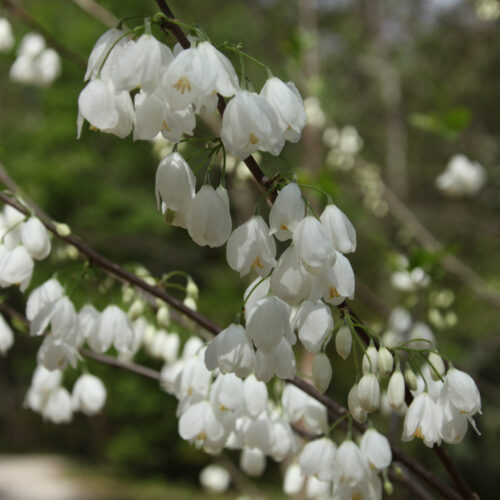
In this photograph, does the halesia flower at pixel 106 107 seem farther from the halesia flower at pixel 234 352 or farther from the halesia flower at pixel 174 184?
the halesia flower at pixel 234 352

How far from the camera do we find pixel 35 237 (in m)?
1.52

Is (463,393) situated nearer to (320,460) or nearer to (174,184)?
(320,460)

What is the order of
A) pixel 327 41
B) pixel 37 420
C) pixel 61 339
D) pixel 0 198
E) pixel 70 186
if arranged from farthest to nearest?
pixel 37 420 → pixel 327 41 → pixel 70 186 → pixel 61 339 → pixel 0 198

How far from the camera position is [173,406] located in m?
14.8

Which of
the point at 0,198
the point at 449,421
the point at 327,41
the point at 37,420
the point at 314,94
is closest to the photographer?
the point at 449,421

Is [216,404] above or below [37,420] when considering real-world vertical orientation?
above

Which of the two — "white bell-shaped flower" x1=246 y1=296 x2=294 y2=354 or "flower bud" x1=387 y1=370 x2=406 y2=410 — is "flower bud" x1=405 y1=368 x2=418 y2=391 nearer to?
"flower bud" x1=387 y1=370 x2=406 y2=410

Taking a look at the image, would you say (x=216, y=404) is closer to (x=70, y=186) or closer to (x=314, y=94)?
(x=314, y=94)

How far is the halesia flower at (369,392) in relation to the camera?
45.8 inches

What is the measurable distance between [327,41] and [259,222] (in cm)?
1682

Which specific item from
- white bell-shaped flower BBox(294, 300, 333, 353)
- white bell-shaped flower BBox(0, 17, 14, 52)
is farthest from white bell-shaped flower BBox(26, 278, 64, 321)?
white bell-shaped flower BBox(0, 17, 14, 52)

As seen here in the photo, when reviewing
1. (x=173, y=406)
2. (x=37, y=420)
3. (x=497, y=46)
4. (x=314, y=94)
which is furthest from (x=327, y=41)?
(x=37, y=420)

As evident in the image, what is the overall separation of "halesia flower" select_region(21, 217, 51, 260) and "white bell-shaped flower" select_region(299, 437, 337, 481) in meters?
0.83

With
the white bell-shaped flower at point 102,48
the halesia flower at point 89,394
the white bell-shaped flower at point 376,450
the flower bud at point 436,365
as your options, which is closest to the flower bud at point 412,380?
the flower bud at point 436,365
